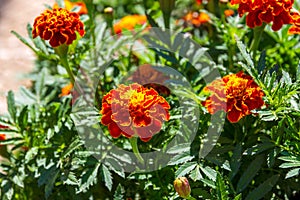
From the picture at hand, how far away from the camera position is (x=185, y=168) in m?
Answer: 1.27

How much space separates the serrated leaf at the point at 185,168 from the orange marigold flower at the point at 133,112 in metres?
0.10

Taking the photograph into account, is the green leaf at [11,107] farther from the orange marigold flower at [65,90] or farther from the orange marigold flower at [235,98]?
the orange marigold flower at [235,98]

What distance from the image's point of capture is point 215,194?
1216 mm

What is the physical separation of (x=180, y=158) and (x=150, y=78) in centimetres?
36

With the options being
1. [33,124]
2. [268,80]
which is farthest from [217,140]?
[33,124]

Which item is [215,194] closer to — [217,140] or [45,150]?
[217,140]

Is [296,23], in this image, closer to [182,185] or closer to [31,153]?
[182,185]

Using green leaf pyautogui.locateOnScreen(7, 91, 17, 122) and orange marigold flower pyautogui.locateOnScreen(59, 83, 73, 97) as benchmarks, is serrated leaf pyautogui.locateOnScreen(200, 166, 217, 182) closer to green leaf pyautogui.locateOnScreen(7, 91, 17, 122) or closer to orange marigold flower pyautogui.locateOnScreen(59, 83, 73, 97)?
green leaf pyautogui.locateOnScreen(7, 91, 17, 122)

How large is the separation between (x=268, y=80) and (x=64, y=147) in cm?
50

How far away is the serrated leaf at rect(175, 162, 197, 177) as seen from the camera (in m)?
1.25

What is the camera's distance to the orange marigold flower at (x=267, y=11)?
4.31ft

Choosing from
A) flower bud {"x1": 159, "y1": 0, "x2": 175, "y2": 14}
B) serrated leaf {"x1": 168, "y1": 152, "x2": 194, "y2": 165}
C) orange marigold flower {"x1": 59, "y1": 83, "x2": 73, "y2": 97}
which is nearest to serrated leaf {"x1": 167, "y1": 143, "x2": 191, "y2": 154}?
serrated leaf {"x1": 168, "y1": 152, "x2": 194, "y2": 165}

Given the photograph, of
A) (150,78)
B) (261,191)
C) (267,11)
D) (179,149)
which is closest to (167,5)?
(150,78)

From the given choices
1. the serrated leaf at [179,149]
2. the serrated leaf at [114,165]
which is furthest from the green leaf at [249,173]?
the serrated leaf at [114,165]
